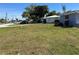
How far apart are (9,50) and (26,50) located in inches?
20.8

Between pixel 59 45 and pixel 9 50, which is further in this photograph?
pixel 59 45

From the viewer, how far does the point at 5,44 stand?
7691 mm

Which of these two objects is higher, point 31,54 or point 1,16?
point 1,16

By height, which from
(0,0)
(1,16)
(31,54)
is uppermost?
(0,0)

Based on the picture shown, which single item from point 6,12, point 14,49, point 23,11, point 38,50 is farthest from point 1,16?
point 38,50

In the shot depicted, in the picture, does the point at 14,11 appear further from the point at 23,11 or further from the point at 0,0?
the point at 0,0

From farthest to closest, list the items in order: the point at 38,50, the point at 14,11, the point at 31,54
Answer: the point at 14,11
the point at 38,50
the point at 31,54

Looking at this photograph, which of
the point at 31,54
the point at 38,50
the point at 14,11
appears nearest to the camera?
the point at 31,54

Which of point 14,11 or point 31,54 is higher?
point 14,11

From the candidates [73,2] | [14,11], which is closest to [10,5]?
[14,11]

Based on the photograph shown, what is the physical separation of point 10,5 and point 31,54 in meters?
1.76

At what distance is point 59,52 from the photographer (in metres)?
6.41

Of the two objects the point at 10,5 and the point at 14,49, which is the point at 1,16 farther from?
the point at 14,49

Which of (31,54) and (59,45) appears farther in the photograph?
(59,45)
